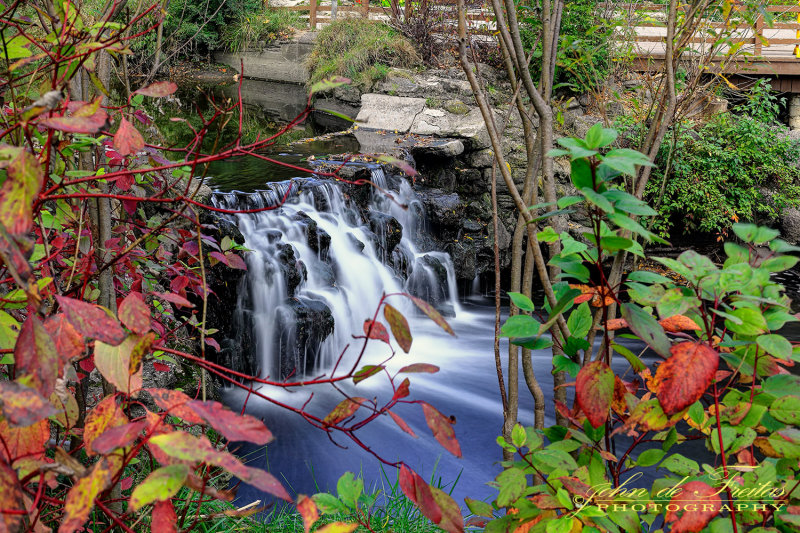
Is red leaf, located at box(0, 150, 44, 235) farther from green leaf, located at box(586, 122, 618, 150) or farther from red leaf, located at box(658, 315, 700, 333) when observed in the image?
red leaf, located at box(658, 315, 700, 333)

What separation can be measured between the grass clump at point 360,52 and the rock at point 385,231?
154 inches

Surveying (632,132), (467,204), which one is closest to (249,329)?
(467,204)

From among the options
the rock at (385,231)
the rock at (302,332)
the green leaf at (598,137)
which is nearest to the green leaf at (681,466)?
the green leaf at (598,137)

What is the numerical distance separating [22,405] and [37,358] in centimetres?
10

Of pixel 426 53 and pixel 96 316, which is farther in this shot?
pixel 426 53

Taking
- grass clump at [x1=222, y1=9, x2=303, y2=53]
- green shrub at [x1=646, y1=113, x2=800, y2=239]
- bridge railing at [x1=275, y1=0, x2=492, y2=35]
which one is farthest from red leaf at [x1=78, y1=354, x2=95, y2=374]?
grass clump at [x1=222, y1=9, x2=303, y2=53]

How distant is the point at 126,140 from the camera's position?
0.95 meters

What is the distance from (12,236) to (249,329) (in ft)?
16.1

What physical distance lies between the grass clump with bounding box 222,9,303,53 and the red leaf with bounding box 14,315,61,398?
16.3 m

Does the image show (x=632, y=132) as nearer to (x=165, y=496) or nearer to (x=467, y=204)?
(x=467, y=204)

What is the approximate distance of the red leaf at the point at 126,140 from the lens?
935mm

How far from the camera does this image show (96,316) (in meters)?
0.72

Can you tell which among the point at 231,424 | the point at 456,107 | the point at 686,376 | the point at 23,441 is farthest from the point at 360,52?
the point at 231,424

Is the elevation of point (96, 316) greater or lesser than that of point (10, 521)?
greater
